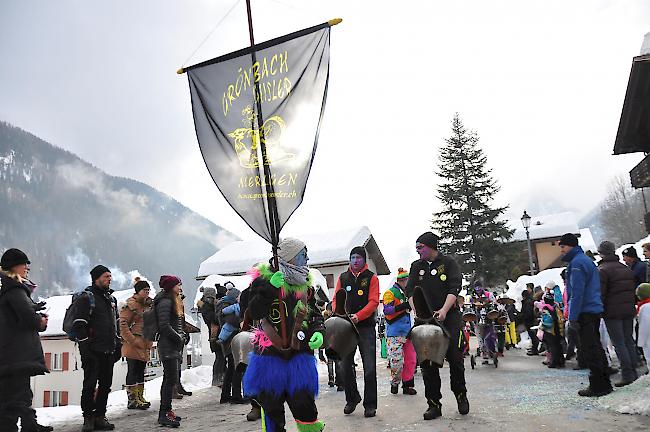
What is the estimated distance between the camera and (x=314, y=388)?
4.05 meters

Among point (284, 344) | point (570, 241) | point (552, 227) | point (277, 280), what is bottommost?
point (284, 344)

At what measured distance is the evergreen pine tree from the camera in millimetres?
36469

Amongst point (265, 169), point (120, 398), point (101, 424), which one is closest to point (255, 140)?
point (265, 169)

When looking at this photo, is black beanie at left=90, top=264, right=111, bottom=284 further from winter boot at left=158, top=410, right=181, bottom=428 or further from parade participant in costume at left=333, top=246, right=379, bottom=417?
parade participant in costume at left=333, top=246, right=379, bottom=417

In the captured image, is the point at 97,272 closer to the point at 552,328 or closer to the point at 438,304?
the point at 438,304

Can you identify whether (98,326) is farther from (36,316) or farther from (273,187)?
(273,187)

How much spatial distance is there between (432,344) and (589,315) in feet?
7.12

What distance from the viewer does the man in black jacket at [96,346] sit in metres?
6.49

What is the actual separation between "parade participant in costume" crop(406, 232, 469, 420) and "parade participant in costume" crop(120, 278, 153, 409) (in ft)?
15.1

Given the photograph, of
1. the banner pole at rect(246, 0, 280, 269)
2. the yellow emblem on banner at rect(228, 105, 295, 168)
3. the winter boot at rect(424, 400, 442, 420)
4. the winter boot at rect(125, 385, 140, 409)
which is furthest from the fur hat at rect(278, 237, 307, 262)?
the winter boot at rect(125, 385, 140, 409)

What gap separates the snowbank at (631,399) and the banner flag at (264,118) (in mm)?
4155

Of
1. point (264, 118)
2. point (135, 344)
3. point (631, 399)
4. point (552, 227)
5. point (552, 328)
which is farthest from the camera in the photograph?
point (552, 227)

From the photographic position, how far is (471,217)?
37938 millimetres

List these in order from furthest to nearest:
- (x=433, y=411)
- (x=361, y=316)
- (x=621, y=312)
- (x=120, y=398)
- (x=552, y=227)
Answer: (x=552, y=227) → (x=120, y=398) → (x=621, y=312) → (x=361, y=316) → (x=433, y=411)
